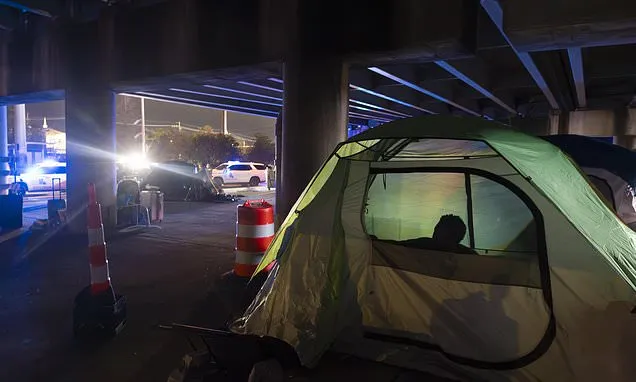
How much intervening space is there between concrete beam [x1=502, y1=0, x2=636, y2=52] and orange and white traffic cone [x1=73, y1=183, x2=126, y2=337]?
→ 5237 mm

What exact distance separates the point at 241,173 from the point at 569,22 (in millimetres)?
21421

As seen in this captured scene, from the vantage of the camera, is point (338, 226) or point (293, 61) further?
point (293, 61)

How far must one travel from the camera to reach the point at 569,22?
5.34m

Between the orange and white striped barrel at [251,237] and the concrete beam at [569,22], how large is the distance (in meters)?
3.97

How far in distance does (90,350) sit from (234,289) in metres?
2.02

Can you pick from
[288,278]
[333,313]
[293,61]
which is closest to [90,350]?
[288,278]

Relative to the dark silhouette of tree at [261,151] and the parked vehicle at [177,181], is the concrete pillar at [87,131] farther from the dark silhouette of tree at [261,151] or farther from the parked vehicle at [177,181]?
the dark silhouette of tree at [261,151]

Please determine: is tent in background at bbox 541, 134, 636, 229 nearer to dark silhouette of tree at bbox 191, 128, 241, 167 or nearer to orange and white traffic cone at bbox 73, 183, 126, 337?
orange and white traffic cone at bbox 73, 183, 126, 337

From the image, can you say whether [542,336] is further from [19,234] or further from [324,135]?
[19,234]

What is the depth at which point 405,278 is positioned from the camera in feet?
12.6

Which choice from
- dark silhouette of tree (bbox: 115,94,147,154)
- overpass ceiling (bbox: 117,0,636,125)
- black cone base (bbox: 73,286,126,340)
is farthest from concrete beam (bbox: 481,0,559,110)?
dark silhouette of tree (bbox: 115,94,147,154)

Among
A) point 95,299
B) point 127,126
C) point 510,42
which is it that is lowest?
point 95,299

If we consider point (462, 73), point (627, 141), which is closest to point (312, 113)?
point (462, 73)

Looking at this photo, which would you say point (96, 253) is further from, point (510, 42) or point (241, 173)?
point (241, 173)
